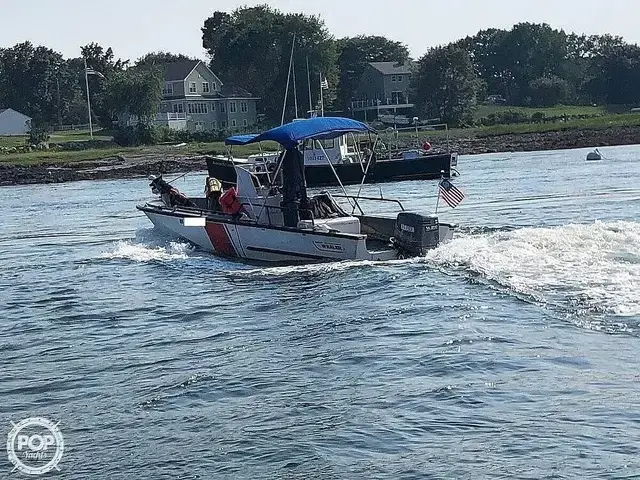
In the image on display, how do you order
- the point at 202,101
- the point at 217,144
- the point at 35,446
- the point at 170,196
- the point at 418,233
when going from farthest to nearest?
the point at 202,101, the point at 217,144, the point at 170,196, the point at 418,233, the point at 35,446

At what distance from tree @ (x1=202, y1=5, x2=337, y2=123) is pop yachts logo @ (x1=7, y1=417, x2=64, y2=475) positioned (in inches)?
3448

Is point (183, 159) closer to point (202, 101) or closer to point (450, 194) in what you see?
point (202, 101)

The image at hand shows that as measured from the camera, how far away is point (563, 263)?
17406 millimetres

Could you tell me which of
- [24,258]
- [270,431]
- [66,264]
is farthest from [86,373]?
[24,258]

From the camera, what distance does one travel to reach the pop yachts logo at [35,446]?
31.4 feet

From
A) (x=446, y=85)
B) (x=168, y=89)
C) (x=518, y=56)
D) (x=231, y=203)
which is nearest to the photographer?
(x=231, y=203)

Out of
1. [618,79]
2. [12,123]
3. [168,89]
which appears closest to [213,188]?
[168,89]

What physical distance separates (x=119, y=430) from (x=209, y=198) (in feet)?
46.1

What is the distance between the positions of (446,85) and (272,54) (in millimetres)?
17807

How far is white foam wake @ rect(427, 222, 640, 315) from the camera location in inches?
580

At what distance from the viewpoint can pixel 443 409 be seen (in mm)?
10398

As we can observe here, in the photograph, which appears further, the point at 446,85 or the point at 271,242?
the point at 446,85

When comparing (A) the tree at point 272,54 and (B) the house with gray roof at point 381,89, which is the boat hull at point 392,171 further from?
(B) the house with gray roof at point 381,89

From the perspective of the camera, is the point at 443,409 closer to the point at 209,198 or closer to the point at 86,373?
the point at 86,373
